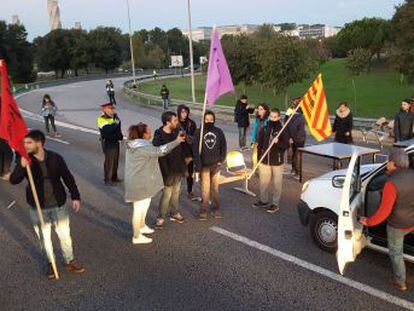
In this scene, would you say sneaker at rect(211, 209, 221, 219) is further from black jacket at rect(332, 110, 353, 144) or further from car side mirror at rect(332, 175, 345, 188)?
black jacket at rect(332, 110, 353, 144)

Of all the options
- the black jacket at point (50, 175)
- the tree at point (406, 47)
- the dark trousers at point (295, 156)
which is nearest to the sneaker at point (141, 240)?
the black jacket at point (50, 175)

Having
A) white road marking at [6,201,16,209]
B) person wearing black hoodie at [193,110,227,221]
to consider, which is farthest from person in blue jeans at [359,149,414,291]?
white road marking at [6,201,16,209]

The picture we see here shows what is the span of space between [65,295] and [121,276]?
75 centimetres

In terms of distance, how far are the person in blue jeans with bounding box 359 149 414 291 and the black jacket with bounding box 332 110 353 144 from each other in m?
6.32

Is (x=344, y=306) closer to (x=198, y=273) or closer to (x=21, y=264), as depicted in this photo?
(x=198, y=273)

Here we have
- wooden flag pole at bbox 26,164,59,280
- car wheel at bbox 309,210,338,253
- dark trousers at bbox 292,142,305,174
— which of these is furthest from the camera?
dark trousers at bbox 292,142,305,174

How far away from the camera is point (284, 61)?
878 inches

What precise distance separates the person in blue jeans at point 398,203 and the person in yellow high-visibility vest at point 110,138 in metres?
6.58

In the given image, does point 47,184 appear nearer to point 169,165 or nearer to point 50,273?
point 50,273

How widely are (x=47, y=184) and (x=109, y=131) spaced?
466 cm

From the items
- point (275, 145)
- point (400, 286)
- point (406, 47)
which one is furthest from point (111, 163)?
point (406, 47)

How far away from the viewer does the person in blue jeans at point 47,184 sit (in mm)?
5461

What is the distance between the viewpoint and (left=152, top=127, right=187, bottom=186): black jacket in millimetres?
7316

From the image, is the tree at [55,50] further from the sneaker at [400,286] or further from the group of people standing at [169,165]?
the sneaker at [400,286]
